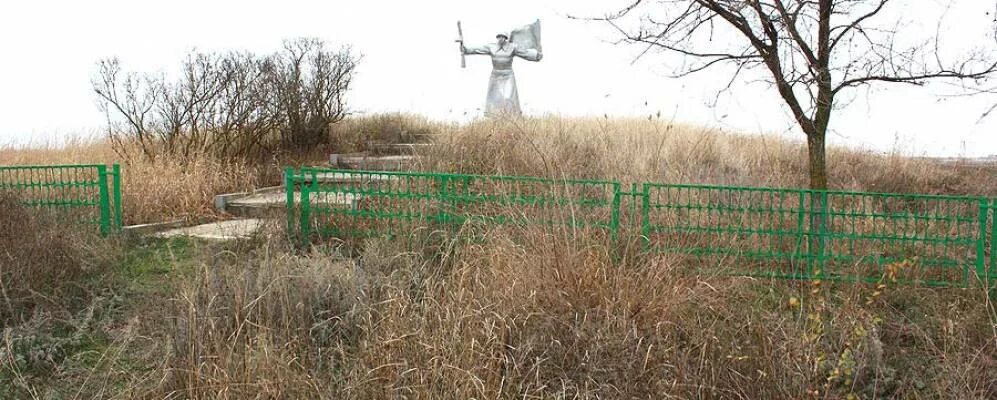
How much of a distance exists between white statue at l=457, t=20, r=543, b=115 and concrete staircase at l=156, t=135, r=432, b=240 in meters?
1.35

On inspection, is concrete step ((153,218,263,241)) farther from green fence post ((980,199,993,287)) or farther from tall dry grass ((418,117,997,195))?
green fence post ((980,199,993,287))

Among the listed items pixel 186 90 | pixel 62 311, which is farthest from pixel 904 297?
pixel 186 90

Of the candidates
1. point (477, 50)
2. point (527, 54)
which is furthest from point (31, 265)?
point (527, 54)

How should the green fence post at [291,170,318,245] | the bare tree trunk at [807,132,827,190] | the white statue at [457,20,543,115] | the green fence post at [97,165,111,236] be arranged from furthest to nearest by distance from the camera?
1. the white statue at [457,20,543,115]
2. the green fence post at [97,165,111,236]
3. the bare tree trunk at [807,132,827,190]
4. the green fence post at [291,170,318,245]

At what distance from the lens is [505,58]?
38.9ft

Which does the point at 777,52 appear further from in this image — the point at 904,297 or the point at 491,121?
the point at 491,121

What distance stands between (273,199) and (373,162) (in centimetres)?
215

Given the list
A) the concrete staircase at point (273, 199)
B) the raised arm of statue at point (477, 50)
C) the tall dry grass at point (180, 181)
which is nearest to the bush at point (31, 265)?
the concrete staircase at point (273, 199)

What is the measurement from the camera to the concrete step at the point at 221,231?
19.9 ft

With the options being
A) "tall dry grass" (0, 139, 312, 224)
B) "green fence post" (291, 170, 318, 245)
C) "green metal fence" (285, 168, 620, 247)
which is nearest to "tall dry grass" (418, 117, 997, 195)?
"green metal fence" (285, 168, 620, 247)

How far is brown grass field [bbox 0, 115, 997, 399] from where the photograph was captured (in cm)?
340

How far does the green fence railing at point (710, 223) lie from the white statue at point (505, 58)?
532 cm

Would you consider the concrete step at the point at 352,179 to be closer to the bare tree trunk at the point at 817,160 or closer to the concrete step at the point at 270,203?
the concrete step at the point at 270,203

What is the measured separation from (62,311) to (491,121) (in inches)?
218
